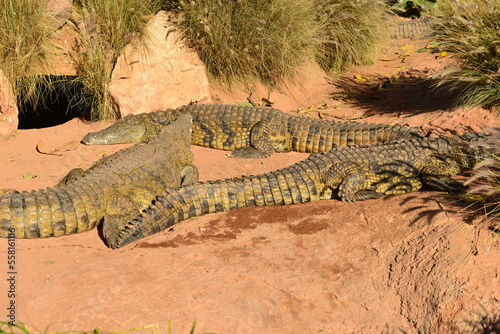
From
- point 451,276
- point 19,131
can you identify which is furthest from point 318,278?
point 19,131

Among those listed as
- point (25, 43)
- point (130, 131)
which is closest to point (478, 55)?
point (130, 131)

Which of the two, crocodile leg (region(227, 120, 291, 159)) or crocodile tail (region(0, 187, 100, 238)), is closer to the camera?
crocodile tail (region(0, 187, 100, 238))

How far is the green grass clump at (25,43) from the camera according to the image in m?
7.12

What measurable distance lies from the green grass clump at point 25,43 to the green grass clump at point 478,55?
214 inches

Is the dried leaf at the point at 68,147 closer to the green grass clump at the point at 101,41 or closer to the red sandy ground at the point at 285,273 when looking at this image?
the green grass clump at the point at 101,41

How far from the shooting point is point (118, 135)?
7.19 metres

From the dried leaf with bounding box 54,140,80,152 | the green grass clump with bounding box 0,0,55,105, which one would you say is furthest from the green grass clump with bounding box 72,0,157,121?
the dried leaf with bounding box 54,140,80,152

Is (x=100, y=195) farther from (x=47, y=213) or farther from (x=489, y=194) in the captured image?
(x=489, y=194)

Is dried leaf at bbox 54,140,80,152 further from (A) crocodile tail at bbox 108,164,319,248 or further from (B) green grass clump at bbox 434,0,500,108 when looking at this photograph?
(B) green grass clump at bbox 434,0,500,108

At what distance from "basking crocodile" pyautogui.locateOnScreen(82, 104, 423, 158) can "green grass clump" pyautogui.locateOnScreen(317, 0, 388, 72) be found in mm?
2528

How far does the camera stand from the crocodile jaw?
7.07 m

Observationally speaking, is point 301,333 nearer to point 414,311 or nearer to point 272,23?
point 414,311

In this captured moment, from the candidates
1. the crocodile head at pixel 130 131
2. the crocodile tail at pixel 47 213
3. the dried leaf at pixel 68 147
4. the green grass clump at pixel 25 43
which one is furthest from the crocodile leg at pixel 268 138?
the green grass clump at pixel 25 43

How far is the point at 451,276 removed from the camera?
12.4 ft
